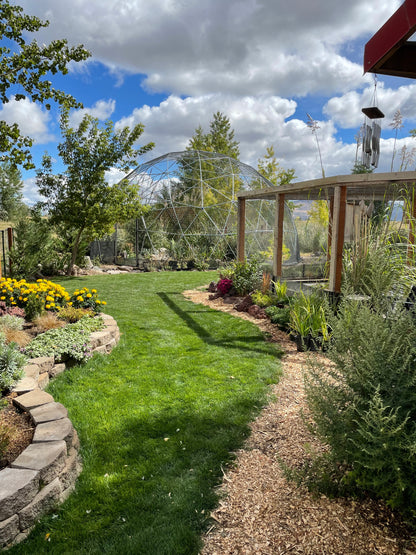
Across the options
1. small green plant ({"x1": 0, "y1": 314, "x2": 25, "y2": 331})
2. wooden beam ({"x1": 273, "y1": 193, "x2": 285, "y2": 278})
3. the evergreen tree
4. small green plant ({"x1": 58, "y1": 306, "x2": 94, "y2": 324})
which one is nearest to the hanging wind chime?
wooden beam ({"x1": 273, "y1": 193, "x2": 285, "y2": 278})

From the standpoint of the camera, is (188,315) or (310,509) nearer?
(310,509)

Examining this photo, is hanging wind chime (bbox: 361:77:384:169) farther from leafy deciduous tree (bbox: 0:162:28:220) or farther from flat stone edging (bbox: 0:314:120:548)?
leafy deciduous tree (bbox: 0:162:28:220)

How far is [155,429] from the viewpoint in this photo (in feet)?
10.3

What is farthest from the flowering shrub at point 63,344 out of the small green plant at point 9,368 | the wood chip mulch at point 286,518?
the wood chip mulch at point 286,518

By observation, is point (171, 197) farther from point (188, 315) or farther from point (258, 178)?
point (188, 315)

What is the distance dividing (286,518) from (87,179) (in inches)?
475

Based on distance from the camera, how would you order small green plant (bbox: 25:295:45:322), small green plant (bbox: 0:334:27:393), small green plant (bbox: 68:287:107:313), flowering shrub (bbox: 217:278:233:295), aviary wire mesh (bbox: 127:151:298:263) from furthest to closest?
aviary wire mesh (bbox: 127:151:298:263), flowering shrub (bbox: 217:278:233:295), small green plant (bbox: 68:287:107:313), small green plant (bbox: 25:295:45:322), small green plant (bbox: 0:334:27:393)

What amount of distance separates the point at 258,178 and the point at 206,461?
16564 mm

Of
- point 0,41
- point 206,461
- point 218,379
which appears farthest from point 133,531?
point 0,41

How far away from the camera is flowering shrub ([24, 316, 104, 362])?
171 inches

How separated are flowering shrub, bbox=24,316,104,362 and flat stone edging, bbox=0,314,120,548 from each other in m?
1.11

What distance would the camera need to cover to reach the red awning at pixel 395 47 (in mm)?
2391

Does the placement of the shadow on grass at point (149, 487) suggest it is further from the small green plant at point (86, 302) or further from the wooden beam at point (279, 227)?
the wooden beam at point (279, 227)

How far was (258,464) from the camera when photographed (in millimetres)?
2672
